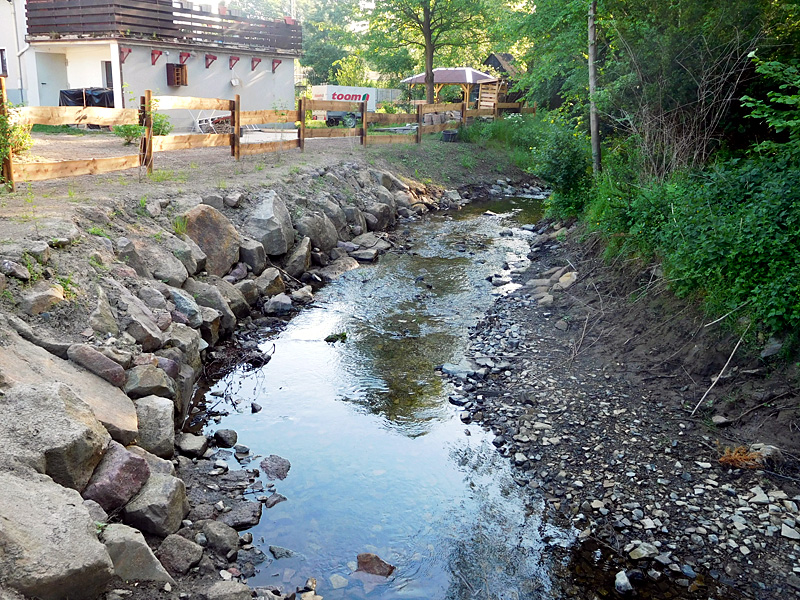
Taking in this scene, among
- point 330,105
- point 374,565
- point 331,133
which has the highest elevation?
point 330,105

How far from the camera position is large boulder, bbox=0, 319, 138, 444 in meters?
4.98

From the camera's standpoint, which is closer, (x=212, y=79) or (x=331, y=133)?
(x=331, y=133)

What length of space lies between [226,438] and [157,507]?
1738 mm

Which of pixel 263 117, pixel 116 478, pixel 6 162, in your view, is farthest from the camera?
pixel 263 117

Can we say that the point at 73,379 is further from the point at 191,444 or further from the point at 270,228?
the point at 270,228

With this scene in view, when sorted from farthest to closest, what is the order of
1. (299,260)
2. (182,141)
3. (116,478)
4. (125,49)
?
(125,49), (182,141), (299,260), (116,478)

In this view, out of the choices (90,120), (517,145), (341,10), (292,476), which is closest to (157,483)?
(292,476)

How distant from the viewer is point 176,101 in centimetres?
1228

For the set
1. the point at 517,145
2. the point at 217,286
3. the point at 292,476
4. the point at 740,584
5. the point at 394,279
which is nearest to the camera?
the point at 740,584

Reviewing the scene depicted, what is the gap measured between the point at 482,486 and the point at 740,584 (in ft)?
6.73

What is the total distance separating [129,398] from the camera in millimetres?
5754

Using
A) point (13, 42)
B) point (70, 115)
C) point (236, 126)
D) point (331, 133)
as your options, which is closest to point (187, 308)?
point (70, 115)

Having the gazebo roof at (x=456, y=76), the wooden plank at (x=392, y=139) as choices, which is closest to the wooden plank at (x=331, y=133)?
the wooden plank at (x=392, y=139)

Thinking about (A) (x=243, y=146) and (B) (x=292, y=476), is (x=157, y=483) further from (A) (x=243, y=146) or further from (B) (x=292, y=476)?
(A) (x=243, y=146)
